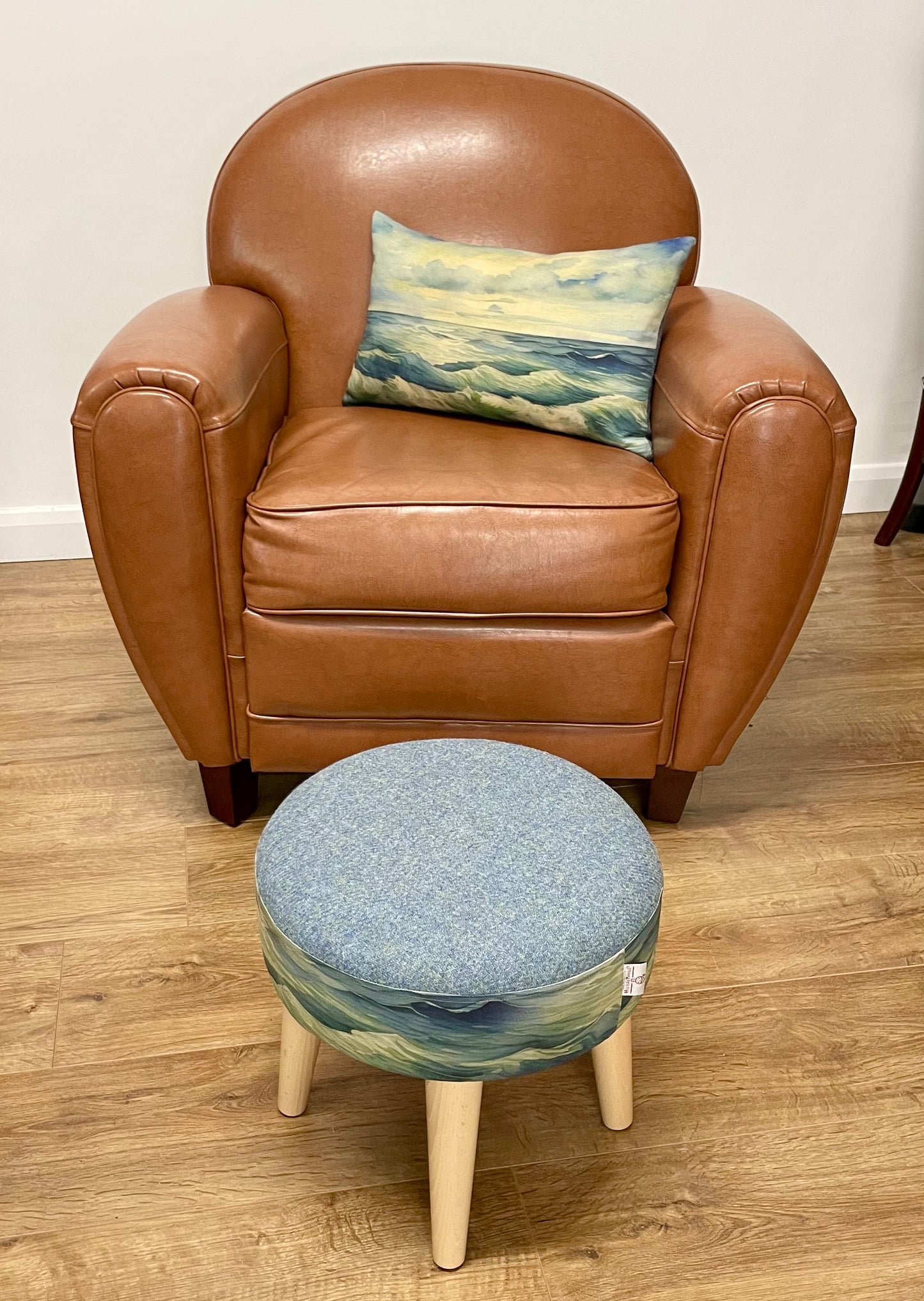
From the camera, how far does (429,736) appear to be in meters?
1.65

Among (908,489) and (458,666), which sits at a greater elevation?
(458,666)

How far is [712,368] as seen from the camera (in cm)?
155

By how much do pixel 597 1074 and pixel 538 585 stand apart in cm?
60

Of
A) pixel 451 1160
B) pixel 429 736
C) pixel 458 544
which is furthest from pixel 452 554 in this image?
pixel 451 1160

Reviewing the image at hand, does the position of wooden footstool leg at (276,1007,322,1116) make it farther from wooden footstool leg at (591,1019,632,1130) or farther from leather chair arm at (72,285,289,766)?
leather chair arm at (72,285,289,766)

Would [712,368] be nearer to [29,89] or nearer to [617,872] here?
[617,872]

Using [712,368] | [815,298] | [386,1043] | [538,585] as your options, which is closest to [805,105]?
[815,298]

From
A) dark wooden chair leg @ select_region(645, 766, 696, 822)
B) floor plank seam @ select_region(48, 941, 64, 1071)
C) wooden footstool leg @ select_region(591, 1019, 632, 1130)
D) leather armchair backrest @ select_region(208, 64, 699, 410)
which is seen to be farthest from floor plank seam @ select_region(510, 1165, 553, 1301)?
leather armchair backrest @ select_region(208, 64, 699, 410)

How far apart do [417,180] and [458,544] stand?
0.81 m

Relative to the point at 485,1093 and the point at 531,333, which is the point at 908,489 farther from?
the point at 485,1093

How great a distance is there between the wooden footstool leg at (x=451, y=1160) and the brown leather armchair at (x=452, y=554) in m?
0.64

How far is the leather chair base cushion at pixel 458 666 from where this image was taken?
1.56 metres

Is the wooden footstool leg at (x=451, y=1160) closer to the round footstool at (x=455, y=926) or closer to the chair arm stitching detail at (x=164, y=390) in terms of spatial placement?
the round footstool at (x=455, y=926)

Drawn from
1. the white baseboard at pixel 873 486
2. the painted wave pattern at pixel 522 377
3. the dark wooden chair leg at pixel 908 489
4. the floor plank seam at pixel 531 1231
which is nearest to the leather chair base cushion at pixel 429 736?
the painted wave pattern at pixel 522 377
